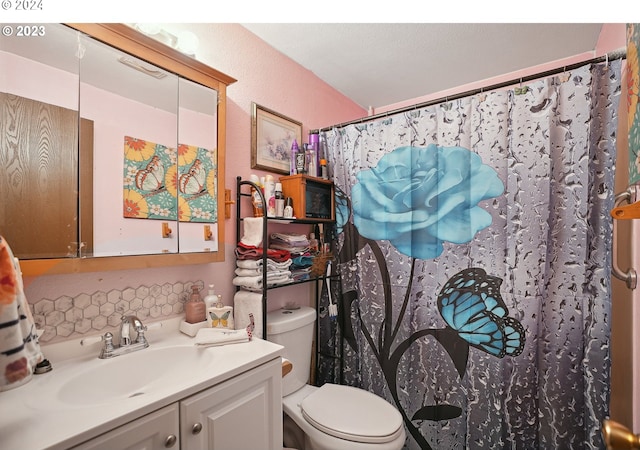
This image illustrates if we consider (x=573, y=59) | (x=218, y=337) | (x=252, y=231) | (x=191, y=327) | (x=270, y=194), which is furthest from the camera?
(x=573, y=59)

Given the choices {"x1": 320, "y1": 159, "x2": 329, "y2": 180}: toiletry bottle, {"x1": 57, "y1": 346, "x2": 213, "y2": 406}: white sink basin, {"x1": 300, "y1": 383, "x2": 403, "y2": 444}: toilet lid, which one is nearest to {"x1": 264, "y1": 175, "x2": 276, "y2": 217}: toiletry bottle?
{"x1": 320, "y1": 159, "x2": 329, "y2": 180}: toiletry bottle

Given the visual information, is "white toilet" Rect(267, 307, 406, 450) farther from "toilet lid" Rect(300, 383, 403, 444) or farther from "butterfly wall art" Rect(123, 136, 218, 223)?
"butterfly wall art" Rect(123, 136, 218, 223)

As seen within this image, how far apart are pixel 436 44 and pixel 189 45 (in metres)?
1.37

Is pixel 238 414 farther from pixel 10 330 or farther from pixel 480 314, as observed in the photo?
pixel 480 314

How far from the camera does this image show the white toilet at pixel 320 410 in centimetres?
122

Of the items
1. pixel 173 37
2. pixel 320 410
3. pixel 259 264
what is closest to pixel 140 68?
pixel 173 37

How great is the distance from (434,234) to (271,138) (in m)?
1.09

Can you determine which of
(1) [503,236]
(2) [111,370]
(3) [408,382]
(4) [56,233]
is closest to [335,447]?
(3) [408,382]

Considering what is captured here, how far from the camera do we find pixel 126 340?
3.55ft

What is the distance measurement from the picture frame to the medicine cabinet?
0.28 meters

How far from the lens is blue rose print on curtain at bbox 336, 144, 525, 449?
1426 millimetres

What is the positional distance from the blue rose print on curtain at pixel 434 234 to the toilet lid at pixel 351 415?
1.11 feet

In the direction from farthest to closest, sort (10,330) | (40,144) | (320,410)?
(320,410), (40,144), (10,330)

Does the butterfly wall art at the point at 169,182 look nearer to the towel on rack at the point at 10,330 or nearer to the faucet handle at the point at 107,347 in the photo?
the faucet handle at the point at 107,347
